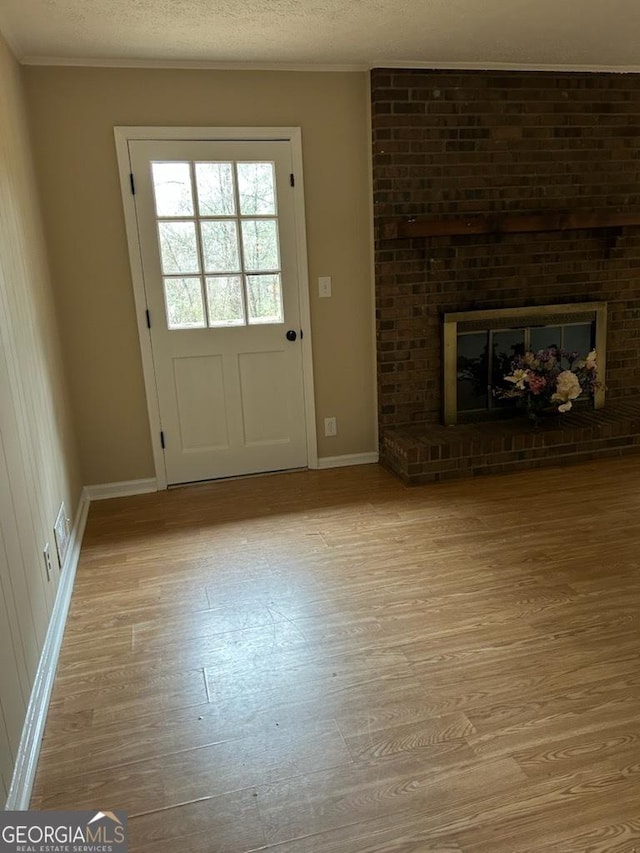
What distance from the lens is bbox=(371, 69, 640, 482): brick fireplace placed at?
11.9 ft

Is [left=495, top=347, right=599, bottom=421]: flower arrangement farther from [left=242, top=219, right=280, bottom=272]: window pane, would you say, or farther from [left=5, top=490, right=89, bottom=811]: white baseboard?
[left=5, top=490, right=89, bottom=811]: white baseboard

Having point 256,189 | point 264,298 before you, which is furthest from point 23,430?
point 256,189

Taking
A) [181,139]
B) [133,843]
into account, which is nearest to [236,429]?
[181,139]

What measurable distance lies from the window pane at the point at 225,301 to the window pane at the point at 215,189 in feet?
1.20

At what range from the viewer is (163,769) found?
169 cm

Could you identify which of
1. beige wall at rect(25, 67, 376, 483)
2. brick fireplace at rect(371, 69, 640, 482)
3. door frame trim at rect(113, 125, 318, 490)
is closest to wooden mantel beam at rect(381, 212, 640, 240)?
brick fireplace at rect(371, 69, 640, 482)

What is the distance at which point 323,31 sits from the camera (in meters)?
2.92

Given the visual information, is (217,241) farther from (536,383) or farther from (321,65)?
(536,383)

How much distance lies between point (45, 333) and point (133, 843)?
222 cm

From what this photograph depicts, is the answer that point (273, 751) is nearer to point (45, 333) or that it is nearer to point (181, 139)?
point (45, 333)

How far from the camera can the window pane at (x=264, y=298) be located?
3.64m

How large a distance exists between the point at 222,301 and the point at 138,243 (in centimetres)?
55

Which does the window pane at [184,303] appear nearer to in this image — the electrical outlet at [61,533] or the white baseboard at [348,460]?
the white baseboard at [348,460]

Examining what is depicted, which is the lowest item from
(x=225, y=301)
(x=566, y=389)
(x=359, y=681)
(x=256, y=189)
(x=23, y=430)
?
(x=359, y=681)
